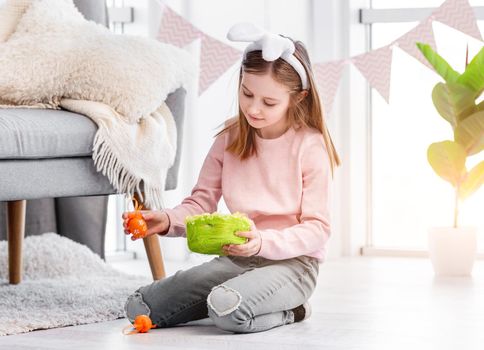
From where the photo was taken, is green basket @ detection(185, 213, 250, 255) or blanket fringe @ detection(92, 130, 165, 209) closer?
green basket @ detection(185, 213, 250, 255)

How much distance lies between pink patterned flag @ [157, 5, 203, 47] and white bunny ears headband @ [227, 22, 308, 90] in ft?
3.04

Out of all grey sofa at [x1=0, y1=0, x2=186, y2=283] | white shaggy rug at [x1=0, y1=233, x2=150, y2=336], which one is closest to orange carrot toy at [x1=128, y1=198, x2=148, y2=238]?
white shaggy rug at [x1=0, y1=233, x2=150, y2=336]

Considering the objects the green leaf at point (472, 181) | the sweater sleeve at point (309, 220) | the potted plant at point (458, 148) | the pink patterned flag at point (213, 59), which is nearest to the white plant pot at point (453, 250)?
the potted plant at point (458, 148)

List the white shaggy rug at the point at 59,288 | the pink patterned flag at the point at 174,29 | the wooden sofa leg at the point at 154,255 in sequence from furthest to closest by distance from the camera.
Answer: the pink patterned flag at the point at 174,29 < the wooden sofa leg at the point at 154,255 < the white shaggy rug at the point at 59,288

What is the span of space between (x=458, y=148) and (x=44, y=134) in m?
1.24

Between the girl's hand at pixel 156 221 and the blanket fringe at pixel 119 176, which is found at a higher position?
the blanket fringe at pixel 119 176

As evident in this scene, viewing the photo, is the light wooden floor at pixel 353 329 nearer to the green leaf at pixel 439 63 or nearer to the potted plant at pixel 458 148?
the potted plant at pixel 458 148

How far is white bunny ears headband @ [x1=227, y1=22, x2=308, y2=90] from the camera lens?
1785 mm

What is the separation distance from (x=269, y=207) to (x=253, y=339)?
0.96ft

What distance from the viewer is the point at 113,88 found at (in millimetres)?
2223

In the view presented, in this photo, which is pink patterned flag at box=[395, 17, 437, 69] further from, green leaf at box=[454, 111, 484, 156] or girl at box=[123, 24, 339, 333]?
girl at box=[123, 24, 339, 333]

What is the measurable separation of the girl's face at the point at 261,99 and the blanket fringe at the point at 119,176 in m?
0.43

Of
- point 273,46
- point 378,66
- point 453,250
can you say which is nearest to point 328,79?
point 378,66

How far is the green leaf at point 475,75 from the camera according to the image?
2.65 metres
